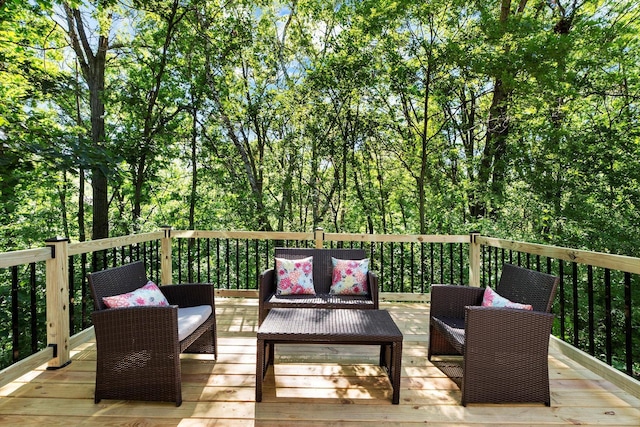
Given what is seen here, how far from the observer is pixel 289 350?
2783 millimetres

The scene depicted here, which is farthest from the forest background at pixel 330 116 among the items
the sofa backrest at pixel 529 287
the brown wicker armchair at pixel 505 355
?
the brown wicker armchair at pixel 505 355

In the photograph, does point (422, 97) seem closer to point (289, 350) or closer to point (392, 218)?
point (392, 218)

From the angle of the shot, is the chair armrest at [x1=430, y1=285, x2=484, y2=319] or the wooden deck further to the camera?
the chair armrest at [x1=430, y1=285, x2=484, y2=319]

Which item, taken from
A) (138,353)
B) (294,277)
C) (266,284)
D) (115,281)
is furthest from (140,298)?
(294,277)

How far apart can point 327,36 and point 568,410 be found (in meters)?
7.82

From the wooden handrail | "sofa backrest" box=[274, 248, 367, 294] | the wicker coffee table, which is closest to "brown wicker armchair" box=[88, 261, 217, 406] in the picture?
the wicker coffee table

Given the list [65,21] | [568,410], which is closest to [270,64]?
[65,21]

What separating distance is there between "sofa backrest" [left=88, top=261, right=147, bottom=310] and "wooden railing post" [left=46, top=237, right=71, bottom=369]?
15.2 inches

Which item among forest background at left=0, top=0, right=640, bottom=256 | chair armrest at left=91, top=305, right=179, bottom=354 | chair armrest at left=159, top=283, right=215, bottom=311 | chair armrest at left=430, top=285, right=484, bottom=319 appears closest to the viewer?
chair armrest at left=91, top=305, right=179, bottom=354

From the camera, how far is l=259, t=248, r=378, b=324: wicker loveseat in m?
2.91

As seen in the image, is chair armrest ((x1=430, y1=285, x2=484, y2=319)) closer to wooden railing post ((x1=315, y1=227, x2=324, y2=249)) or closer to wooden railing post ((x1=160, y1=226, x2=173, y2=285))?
wooden railing post ((x1=315, y1=227, x2=324, y2=249))

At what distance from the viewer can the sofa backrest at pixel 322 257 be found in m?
3.38

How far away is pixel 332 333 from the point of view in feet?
6.71

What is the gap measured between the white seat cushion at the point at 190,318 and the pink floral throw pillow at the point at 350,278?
1182mm
